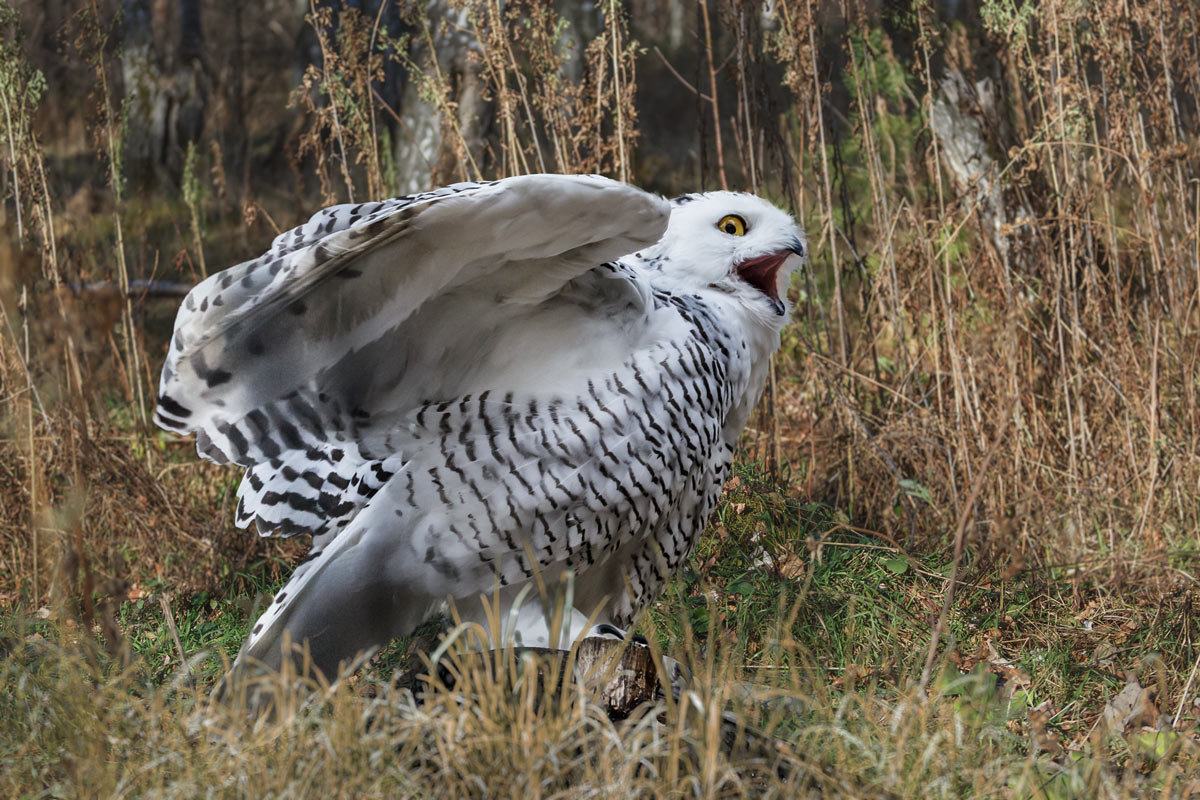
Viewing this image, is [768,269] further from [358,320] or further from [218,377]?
[218,377]

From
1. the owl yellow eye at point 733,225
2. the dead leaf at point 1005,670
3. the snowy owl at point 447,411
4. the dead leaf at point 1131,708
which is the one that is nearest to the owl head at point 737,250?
the owl yellow eye at point 733,225

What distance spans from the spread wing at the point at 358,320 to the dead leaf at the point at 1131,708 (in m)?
1.58

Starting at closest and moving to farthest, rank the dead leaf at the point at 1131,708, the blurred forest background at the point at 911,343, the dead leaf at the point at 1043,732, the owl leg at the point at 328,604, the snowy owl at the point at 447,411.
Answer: the dead leaf at the point at 1043,732 → the snowy owl at the point at 447,411 → the owl leg at the point at 328,604 → the dead leaf at the point at 1131,708 → the blurred forest background at the point at 911,343

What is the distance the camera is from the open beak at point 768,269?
2918 millimetres

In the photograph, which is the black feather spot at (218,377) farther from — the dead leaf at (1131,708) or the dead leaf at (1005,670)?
the dead leaf at (1131,708)

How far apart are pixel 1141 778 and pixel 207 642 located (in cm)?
261

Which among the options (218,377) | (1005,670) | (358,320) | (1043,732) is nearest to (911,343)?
(1005,670)

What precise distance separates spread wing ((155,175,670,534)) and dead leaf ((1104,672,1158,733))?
62.1 inches

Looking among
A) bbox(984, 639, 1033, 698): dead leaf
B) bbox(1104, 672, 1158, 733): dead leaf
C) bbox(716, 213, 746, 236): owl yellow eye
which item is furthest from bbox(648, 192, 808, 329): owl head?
bbox(1104, 672, 1158, 733): dead leaf

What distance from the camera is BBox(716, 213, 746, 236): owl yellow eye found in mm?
2930

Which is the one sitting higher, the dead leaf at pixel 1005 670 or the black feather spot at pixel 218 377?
the black feather spot at pixel 218 377

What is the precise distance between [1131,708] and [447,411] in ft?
5.82

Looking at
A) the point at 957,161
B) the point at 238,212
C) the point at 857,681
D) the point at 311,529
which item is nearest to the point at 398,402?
the point at 311,529

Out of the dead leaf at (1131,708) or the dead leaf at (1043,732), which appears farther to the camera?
the dead leaf at (1131,708)
